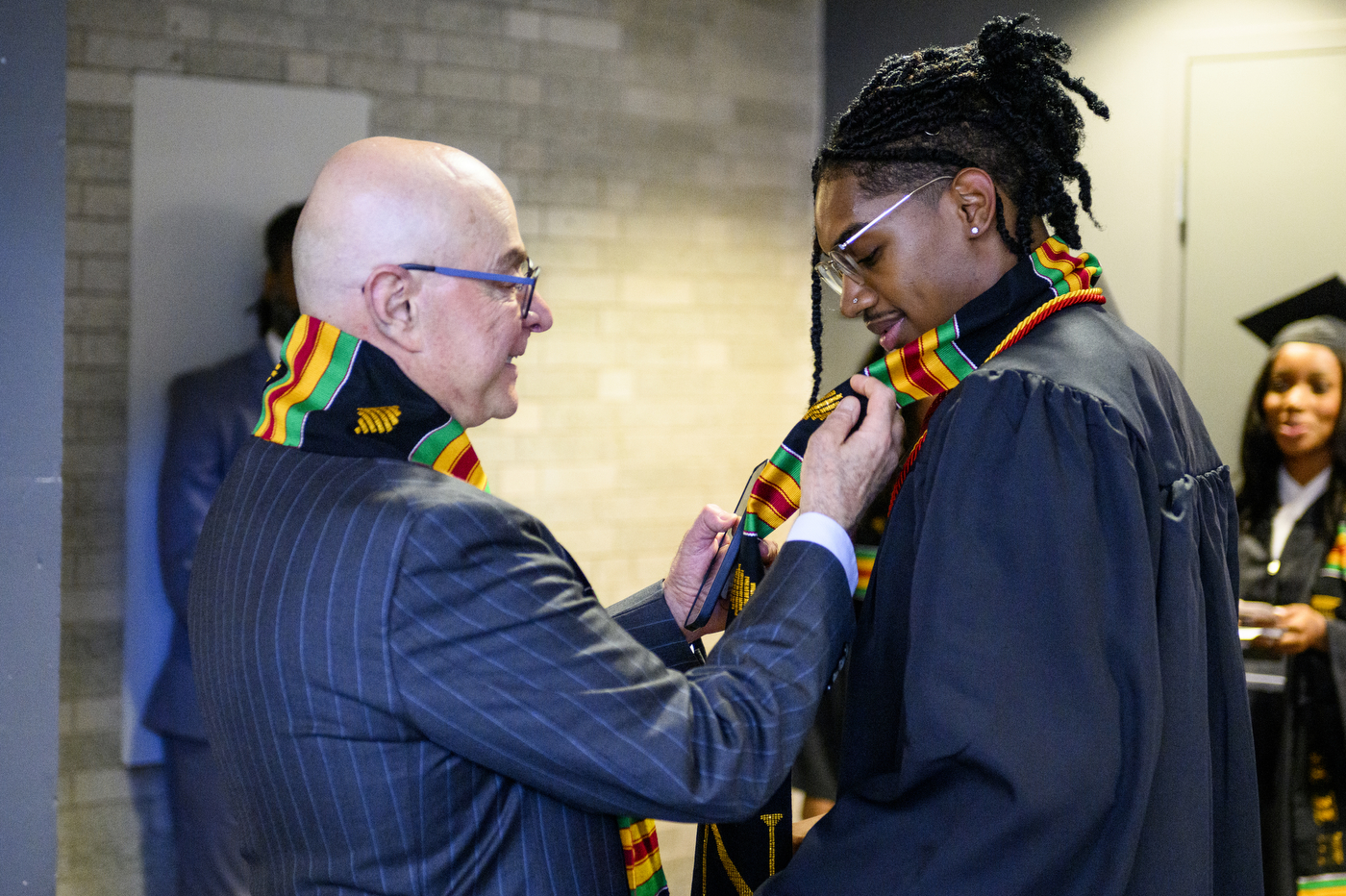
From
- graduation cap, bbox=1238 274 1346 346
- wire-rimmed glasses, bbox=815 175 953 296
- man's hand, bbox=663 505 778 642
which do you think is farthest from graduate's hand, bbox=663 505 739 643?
graduation cap, bbox=1238 274 1346 346

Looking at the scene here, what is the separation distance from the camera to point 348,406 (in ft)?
4.39

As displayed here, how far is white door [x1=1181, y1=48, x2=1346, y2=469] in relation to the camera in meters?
3.48

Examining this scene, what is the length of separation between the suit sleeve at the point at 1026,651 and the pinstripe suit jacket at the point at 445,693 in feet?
0.60

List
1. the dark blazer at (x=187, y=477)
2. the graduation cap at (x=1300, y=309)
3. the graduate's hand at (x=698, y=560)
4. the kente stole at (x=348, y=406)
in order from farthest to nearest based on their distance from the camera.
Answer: the dark blazer at (x=187, y=477), the graduation cap at (x=1300, y=309), the graduate's hand at (x=698, y=560), the kente stole at (x=348, y=406)

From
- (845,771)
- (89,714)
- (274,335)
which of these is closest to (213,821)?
(89,714)

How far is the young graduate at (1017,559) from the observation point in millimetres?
1195

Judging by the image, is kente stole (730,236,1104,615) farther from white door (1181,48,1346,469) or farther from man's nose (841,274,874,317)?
white door (1181,48,1346,469)

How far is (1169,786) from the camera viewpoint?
132 centimetres

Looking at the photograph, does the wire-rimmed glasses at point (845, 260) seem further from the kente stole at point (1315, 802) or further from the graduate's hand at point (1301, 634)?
the kente stole at point (1315, 802)

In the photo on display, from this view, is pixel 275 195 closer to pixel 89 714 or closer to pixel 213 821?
pixel 89 714

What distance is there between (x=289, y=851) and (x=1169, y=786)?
102 cm

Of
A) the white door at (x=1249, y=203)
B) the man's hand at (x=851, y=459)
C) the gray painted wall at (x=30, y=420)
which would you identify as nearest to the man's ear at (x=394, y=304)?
the man's hand at (x=851, y=459)

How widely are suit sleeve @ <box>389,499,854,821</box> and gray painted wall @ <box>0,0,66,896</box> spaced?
1089mm

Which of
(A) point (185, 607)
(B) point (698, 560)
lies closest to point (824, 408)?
(B) point (698, 560)
